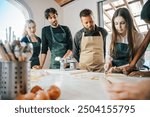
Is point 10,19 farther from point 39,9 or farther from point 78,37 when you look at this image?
point 78,37

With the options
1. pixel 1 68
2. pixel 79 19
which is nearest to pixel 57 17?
pixel 79 19

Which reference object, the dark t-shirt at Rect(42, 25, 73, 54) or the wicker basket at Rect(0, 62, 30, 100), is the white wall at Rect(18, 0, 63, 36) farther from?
the wicker basket at Rect(0, 62, 30, 100)

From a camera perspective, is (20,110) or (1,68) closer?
(1,68)

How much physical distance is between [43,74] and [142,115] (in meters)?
0.42

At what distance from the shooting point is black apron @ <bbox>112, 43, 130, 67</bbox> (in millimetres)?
837

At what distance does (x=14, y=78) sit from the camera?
67cm

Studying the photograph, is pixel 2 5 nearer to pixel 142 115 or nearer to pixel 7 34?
pixel 7 34

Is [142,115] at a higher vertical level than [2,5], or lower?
lower

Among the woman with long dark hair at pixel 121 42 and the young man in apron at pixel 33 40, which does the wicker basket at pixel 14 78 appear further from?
the woman with long dark hair at pixel 121 42

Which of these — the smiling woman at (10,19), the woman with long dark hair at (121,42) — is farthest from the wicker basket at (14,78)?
the woman with long dark hair at (121,42)

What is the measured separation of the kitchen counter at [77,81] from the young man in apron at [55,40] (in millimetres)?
43

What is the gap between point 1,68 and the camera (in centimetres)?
69

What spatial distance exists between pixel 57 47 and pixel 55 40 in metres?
0.03

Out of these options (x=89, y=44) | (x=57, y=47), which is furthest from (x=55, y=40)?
(x=89, y=44)
